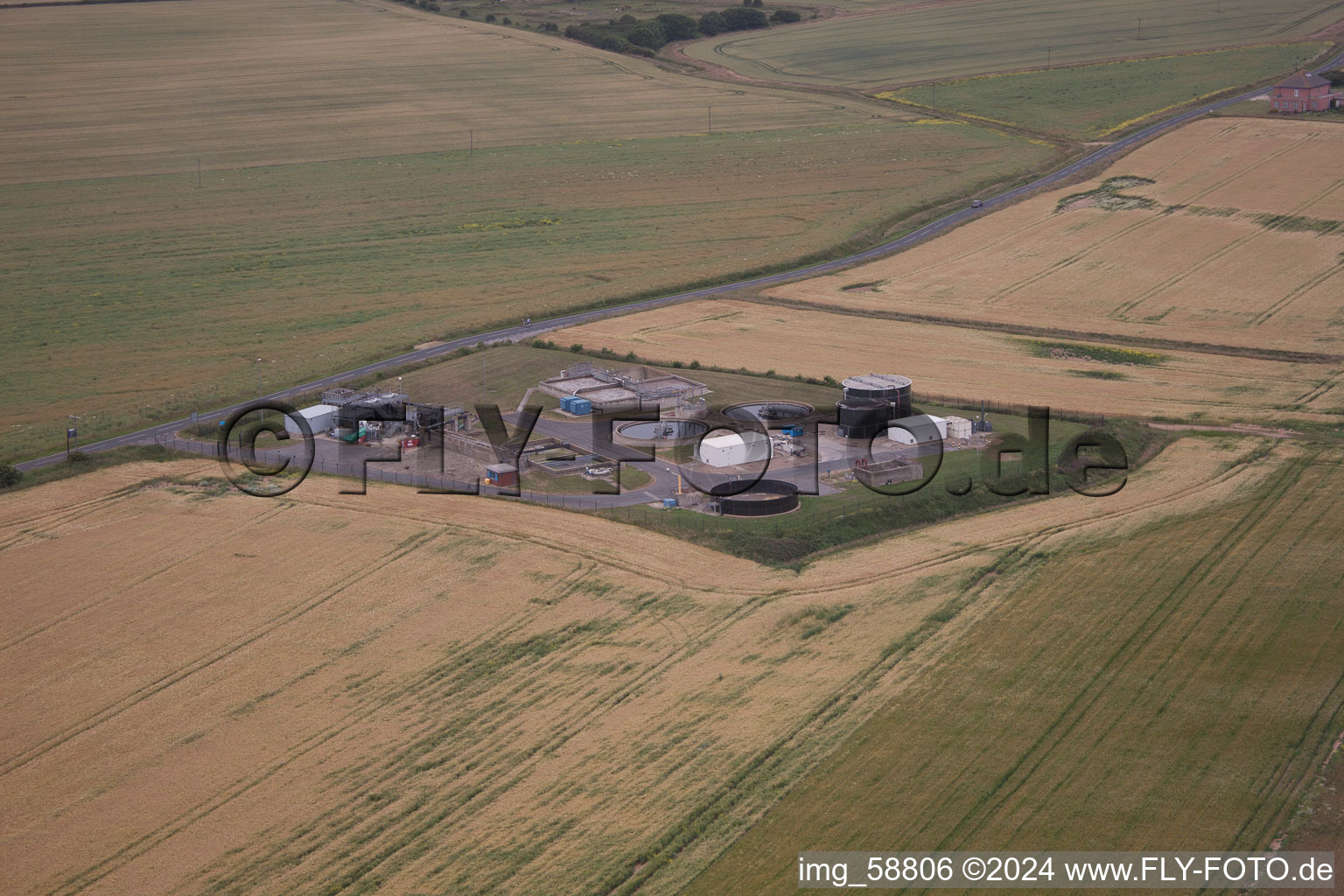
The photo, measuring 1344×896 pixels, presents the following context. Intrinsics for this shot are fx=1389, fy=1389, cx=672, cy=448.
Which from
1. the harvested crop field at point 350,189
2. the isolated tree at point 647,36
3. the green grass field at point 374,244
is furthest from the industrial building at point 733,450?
the isolated tree at point 647,36

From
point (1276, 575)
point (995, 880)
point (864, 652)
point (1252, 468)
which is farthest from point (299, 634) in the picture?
point (1252, 468)

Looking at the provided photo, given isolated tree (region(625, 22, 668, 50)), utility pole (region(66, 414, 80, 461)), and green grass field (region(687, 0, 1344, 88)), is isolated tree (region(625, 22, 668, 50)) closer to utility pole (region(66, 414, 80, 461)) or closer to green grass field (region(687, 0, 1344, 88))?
green grass field (region(687, 0, 1344, 88))

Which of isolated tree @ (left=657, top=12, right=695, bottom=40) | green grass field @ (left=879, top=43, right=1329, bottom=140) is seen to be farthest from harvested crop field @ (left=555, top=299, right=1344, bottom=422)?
isolated tree @ (left=657, top=12, right=695, bottom=40)

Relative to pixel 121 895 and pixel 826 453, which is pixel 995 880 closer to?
pixel 121 895

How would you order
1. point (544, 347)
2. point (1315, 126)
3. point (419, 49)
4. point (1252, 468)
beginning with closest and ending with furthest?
point (1252, 468), point (544, 347), point (1315, 126), point (419, 49)

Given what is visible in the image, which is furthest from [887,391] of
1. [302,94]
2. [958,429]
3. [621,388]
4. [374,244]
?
[302,94]
